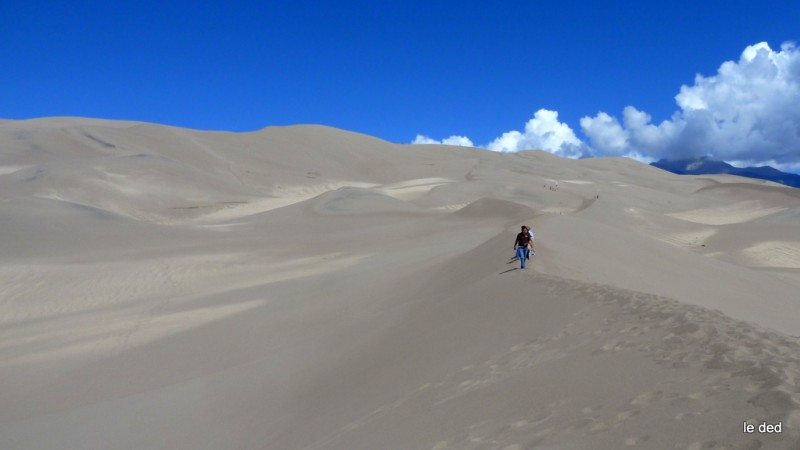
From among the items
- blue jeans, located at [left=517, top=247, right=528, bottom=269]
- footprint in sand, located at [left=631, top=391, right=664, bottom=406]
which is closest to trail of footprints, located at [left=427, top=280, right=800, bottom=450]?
footprint in sand, located at [left=631, top=391, right=664, bottom=406]

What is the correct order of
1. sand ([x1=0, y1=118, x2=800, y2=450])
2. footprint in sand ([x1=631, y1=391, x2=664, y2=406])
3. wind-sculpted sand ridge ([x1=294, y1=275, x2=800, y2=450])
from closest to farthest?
wind-sculpted sand ridge ([x1=294, y1=275, x2=800, y2=450]), footprint in sand ([x1=631, y1=391, x2=664, y2=406]), sand ([x1=0, y1=118, x2=800, y2=450])

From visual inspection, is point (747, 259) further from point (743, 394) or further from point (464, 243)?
point (743, 394)

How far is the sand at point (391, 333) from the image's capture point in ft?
17.6

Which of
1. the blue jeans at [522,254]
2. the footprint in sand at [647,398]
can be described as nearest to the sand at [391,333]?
the footprint in sand at [647,398]

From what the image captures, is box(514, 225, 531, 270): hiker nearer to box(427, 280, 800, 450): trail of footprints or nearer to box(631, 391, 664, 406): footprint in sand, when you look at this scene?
box(427, 280, 800, 450): trail of footprints

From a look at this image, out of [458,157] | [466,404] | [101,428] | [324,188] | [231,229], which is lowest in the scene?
[101,428]

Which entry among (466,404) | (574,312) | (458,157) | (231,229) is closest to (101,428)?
(466,404)

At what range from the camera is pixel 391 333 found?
11.0 m

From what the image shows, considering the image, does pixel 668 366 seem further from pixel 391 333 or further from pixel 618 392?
pixel 391 333

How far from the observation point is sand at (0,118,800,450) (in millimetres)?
5355

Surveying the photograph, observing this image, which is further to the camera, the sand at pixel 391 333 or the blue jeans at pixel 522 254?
the blue jeans at pixel 522 254

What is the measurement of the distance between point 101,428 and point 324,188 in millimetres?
59938

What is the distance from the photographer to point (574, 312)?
8.68 meters

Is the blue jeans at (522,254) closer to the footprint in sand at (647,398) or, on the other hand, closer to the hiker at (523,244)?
the hiker at (523,244)
